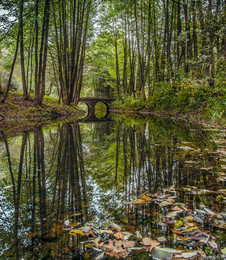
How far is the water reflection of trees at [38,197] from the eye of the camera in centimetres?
142

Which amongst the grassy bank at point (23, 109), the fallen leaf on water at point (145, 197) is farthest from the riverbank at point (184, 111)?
the grassy bank at point (23, 109)

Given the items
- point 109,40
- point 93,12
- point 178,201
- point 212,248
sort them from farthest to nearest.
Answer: point 109,40
point 93,12
point 178,201
point 212,248

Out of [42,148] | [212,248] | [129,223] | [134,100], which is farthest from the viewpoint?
[134,100]

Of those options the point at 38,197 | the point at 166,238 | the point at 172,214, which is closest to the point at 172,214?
the point at 172,214

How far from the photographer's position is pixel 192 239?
4.62 ft

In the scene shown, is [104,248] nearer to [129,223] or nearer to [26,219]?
[129,223]

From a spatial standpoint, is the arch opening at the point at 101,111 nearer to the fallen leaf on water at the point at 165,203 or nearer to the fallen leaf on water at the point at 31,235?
the fallen leaf on water at the point at 165,203

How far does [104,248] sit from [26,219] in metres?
0.75

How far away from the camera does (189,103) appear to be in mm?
11359

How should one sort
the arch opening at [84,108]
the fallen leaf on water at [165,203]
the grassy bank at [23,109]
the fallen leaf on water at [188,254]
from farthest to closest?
the arch opening at [84,108] < the grassy bank at [23,109] < the fallen leaf on water at [165,203] < the fallen leaf on water at [188,254]

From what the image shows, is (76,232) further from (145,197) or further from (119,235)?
(145,197)

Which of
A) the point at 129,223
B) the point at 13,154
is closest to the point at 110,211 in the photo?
the point at 129,223

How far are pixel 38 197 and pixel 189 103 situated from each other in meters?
10.8

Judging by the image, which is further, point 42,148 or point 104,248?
point 42,148
